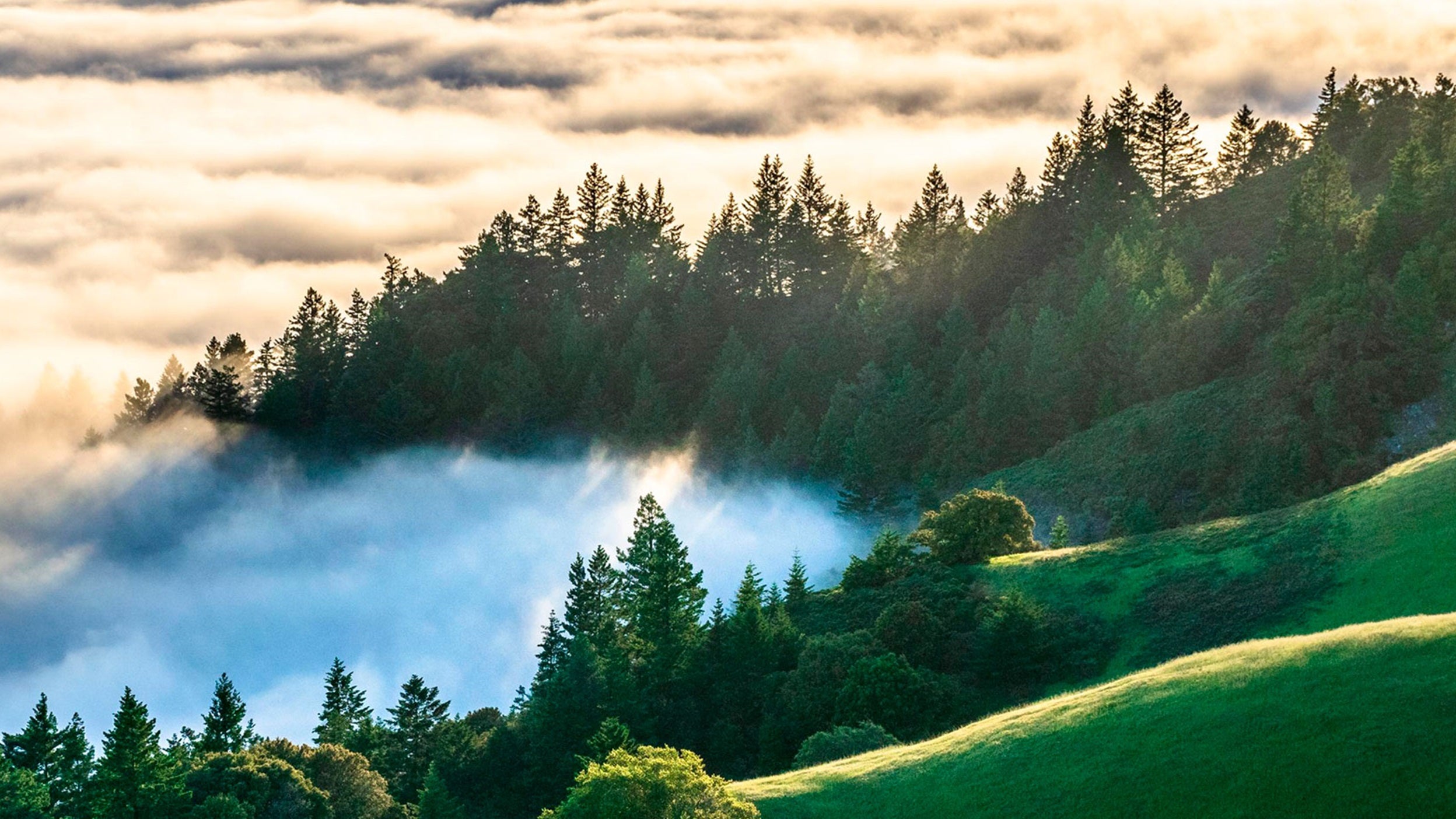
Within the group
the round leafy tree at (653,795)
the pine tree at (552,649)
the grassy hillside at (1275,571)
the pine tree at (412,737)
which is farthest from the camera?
the pine tree at (552,649)

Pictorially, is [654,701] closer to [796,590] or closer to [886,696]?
[796,590]

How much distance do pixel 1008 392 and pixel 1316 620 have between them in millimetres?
72614

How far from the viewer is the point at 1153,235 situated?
555 feet

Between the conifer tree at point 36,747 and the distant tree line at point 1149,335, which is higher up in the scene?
the distant tree line at point 1149,335

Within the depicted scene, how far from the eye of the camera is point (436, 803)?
89.9 metres

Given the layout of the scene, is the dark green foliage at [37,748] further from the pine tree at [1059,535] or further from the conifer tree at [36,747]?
the pine tree at [1059,535]

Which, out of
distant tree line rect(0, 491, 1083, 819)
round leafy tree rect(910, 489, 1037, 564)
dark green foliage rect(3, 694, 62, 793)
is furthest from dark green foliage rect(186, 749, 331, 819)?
round leafy tree rect(910, 489, 1037, 564)

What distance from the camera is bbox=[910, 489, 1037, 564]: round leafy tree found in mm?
108938

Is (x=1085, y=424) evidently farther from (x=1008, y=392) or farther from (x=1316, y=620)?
(x=1316, y=620)

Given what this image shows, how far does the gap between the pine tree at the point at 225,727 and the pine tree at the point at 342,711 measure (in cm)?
562

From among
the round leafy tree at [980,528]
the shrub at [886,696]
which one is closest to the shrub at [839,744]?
the shrub at [886,696]

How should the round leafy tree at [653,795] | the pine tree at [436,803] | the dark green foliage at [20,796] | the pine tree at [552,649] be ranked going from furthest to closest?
the pine tree at [552,649], the pine tree at [436,803], the dark green foliage at [20,796], the round leafy tree at [653,795]

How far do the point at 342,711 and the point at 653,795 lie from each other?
71.4 m

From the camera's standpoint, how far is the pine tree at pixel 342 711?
119m
